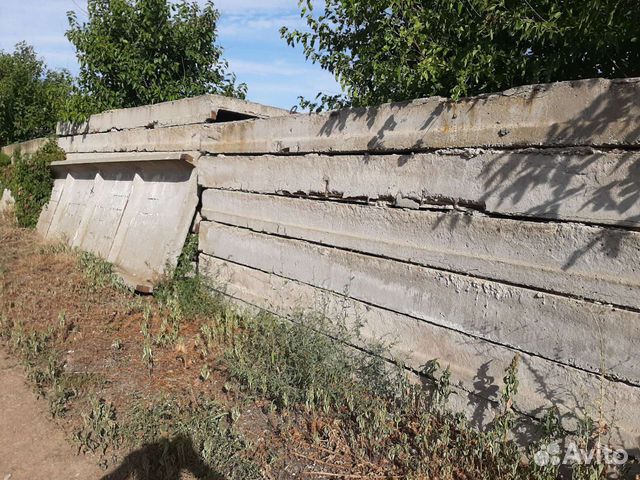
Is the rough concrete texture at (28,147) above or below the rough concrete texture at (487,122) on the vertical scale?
below

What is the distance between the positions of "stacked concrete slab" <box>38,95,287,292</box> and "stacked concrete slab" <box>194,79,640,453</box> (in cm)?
176

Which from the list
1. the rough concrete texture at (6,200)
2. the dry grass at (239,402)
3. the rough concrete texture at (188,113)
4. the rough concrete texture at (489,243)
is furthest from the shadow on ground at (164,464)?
the rough concrete texture at (6,200)

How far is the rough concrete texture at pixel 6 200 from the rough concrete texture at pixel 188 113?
4.79m

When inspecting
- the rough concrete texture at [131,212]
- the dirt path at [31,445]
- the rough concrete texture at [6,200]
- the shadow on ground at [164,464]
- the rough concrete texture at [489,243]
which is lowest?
the dirt path at [31,445]

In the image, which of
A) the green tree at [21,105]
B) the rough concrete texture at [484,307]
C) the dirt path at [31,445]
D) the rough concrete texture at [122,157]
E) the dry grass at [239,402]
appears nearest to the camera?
the rough concrete texture at [484,307]

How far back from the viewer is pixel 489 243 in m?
3.28

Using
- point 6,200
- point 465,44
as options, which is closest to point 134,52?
point 6,200

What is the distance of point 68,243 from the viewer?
8766mm

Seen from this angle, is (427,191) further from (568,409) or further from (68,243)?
(68,243)

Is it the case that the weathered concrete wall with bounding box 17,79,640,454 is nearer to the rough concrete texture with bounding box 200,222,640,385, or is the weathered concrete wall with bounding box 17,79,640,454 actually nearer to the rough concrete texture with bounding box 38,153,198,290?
the rough concrete texture with bounding box 200,222,640,385

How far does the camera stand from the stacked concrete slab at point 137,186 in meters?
6.33

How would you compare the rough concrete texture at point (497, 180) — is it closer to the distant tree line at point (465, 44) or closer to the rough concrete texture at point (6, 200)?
the distant tree line at point (465, 44)

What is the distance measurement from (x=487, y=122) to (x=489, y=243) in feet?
2.50

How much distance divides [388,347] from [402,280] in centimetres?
50
